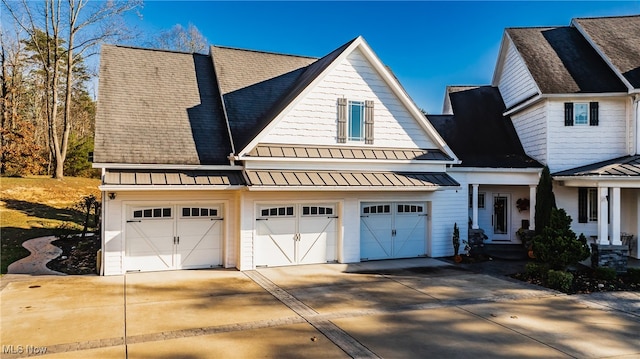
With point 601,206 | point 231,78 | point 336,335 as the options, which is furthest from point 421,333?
point 231,78

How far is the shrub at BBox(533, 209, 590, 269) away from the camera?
1174 cm

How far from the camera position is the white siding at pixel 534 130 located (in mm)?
15891

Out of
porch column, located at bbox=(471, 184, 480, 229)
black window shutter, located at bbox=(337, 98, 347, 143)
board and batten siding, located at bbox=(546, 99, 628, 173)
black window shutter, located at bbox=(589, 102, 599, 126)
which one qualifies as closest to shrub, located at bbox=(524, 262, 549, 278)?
porch column, located at bbox=(471, 184, 480, 229)

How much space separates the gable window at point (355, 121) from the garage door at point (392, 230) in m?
2.28

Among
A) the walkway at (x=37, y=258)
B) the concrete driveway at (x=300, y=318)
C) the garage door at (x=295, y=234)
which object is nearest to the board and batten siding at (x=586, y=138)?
the concrete driveway at (x=300, y=318)

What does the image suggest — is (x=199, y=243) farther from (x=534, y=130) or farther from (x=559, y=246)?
(x=534, y=130)

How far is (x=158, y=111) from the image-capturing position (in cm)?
1376

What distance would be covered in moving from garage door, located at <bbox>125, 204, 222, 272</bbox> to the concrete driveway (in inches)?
21.7

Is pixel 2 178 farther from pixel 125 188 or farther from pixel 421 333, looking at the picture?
pixel 421 333

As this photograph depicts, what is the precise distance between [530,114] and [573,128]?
1721 mm

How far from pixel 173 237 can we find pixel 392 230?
7.14 metres

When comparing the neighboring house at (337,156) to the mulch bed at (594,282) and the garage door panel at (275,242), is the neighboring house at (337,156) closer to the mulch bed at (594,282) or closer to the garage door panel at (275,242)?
the garage door panel at (275,242)

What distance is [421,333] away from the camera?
754 cm

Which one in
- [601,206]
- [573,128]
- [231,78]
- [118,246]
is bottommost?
[118,246]
